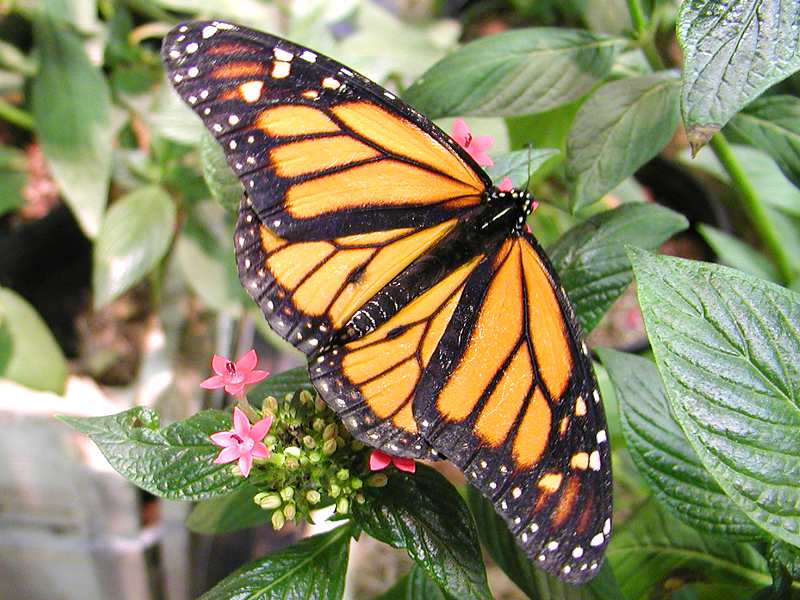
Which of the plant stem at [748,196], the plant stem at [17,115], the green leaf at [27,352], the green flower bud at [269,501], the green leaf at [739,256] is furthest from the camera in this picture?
the plant stem at [17,115]

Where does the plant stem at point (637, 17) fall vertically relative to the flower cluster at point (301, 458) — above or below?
above

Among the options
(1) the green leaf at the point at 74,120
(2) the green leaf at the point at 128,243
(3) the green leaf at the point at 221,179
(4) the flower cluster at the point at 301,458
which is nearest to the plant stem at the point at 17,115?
(1) the green leaf at the point at 74,120

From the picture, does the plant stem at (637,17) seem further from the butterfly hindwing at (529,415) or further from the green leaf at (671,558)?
the green leaf at (671,558)

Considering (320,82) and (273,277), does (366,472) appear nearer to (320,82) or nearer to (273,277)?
(273,277)

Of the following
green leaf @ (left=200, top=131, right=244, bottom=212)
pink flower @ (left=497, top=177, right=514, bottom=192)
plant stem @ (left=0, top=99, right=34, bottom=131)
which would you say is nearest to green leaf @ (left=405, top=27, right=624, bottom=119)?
pink flower @ (left=497, top=177, right=514, bottom=192)

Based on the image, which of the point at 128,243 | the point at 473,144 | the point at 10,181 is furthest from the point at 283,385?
the point at 10,181

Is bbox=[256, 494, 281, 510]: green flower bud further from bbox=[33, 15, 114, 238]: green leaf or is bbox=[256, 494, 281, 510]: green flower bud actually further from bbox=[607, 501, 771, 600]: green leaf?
bbox=[33, 15, 114, 238]: green leaf

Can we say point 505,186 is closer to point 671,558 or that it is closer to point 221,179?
point 221,179
